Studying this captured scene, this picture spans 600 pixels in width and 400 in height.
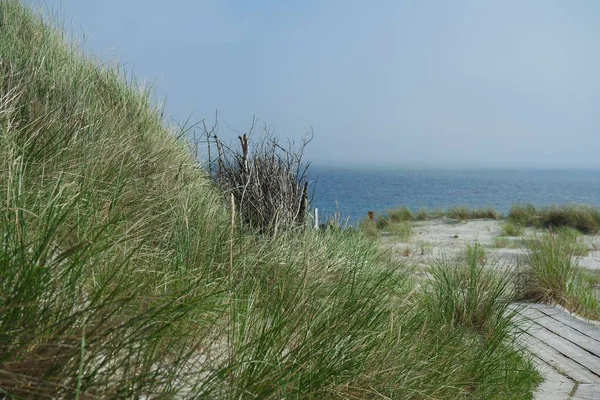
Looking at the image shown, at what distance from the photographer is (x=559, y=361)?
14.7ft

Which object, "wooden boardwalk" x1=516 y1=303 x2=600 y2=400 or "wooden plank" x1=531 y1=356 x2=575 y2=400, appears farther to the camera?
"wooden boardwalk" x1=516 y1=303 x2=600 y2=400

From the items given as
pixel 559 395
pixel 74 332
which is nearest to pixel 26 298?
pixel 74 332

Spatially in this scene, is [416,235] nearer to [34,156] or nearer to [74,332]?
[34,156]

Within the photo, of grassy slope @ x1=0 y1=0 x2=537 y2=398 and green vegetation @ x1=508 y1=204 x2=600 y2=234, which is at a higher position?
grassy slope @ x1=0 y1=0 x2=537 y2=398

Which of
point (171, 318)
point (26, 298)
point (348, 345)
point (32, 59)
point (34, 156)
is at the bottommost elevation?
point (348, 345)

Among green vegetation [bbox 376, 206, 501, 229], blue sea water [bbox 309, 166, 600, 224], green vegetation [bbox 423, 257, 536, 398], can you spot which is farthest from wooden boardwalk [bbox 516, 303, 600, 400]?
green vegetation [bbox 376, 206, 501, 229]

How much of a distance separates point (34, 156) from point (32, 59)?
1.94 metres

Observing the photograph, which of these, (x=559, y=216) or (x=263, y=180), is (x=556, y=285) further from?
(x=559, y=216)

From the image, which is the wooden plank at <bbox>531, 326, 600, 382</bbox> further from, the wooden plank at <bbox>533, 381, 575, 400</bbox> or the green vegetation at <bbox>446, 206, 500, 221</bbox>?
the green vegetation at <bbox>446, 206, 500, 221</bbox>

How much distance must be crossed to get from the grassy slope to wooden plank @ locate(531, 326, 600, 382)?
597 millimetres

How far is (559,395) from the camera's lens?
12.6 feet

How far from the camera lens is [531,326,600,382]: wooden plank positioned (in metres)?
4.37

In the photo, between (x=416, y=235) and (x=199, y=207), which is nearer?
(x=199, y=207)

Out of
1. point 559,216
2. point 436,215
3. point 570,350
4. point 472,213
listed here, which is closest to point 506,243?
point 559,216
